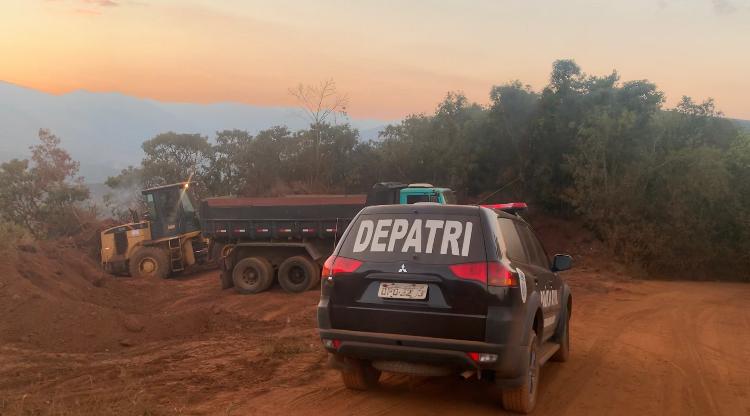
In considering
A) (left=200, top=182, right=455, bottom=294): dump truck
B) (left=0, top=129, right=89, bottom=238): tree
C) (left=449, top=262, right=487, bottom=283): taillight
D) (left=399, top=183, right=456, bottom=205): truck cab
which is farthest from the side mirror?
(left=0, top=129, right=89, bottom=238): tree

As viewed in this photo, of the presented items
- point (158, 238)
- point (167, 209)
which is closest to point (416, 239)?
point (167, 209)

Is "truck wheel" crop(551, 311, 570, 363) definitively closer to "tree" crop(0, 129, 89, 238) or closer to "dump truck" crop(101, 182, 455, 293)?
"dump truck" crop(101, 182, 455, 293)

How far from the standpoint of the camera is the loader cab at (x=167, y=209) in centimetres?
2023

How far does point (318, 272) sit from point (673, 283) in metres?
12.0

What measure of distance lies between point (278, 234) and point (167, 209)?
23.2 feet

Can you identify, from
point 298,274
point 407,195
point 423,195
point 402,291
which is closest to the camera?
point 402,291

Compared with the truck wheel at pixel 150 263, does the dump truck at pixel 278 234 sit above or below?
above

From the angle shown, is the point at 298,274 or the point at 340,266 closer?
the point at 340,266

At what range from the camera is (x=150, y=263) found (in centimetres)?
1983

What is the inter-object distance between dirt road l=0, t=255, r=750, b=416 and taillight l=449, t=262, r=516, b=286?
4.56 feet

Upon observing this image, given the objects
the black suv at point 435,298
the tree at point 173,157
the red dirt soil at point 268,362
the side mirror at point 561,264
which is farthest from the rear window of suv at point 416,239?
the tree at point 173,157

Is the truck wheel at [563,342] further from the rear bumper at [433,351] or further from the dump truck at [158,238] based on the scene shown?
the dump truck at [158,238]

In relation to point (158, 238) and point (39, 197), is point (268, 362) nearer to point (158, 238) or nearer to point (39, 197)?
point (158, 238)

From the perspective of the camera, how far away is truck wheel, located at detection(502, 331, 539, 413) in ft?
17.0
